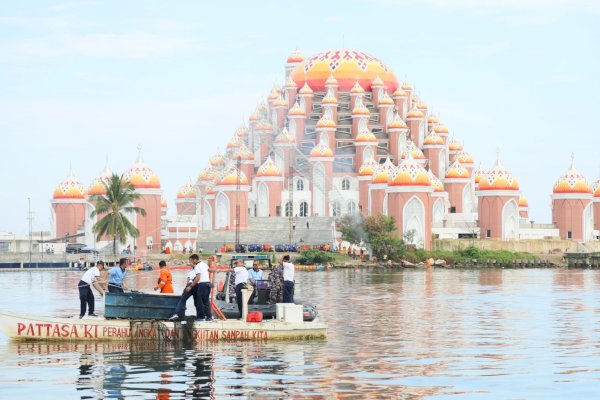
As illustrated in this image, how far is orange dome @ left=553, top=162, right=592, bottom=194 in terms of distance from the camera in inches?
4417

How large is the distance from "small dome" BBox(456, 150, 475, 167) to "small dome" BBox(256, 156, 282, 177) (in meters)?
21.4

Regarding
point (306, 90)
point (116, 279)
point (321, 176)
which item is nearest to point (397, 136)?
point (306, 90)

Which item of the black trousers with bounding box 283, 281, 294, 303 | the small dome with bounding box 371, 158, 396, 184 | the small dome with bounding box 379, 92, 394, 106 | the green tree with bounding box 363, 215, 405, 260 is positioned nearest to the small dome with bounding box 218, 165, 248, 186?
the small dome with bounding box 371, 158, 396, 184

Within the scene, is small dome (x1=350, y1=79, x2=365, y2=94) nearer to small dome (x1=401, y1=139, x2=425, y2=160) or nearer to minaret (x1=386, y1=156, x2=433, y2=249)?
small dome (x1=401, y1=139, x2=425, y2=160)

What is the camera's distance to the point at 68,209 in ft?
377

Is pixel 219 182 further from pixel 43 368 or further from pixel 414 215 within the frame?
pixel 43 368

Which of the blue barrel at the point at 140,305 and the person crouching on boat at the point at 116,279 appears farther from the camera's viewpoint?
the person crouching on boat at the point at 116,279

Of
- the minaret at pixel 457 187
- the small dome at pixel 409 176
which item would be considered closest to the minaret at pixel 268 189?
the small dome at pixel 409 176

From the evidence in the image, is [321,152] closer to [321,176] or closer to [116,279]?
[321,176]

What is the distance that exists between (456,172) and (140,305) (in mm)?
88497

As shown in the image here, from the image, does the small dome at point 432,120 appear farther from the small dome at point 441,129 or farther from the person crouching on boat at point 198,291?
the person crouching on boat at point 198,291

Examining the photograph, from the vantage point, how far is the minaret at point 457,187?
112 meters

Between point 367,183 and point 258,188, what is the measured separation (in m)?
9.19

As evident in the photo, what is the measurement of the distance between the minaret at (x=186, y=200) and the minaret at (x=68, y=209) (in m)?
10.9
